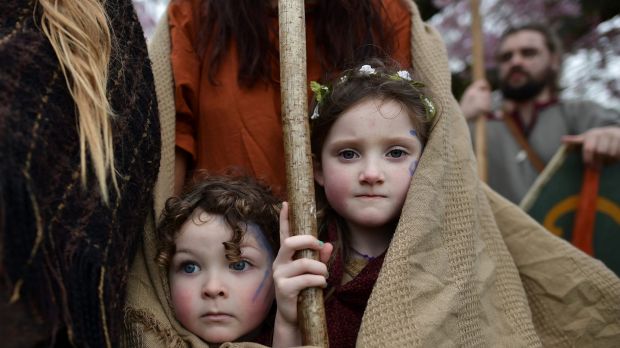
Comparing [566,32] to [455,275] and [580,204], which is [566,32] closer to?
[580,204]

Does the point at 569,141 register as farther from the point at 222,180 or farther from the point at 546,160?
the point at 222,180

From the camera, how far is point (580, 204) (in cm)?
Result: 310

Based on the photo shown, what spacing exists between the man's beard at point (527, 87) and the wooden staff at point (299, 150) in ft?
9.72

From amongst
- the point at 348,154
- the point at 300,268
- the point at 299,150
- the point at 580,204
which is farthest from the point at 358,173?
the point at 580,204

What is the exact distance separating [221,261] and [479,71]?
2833 millimetres

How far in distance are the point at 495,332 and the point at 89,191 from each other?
993 millimetres

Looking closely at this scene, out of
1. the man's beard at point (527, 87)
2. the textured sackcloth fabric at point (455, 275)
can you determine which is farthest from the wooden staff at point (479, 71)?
the textured sackcloth fabric at point (455, 275)

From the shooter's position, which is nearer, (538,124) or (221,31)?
(221,31)

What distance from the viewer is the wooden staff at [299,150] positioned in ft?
5.86

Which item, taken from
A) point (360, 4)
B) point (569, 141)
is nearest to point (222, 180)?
point (360, 4)

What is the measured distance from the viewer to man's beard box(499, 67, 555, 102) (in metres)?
4.61

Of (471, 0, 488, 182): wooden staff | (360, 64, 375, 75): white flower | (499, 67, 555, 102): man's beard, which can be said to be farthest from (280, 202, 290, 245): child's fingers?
(499, 67, 555, 102): man's beard

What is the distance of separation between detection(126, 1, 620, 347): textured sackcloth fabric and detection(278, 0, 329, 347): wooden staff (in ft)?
0.37

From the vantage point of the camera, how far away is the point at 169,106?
7.19 ft
